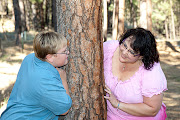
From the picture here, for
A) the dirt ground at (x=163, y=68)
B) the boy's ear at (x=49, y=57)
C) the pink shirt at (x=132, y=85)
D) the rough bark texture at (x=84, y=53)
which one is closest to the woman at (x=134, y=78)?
the pink shirt at (x=132, y=85)

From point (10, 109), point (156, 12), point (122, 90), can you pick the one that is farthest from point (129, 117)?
point (156, 12)

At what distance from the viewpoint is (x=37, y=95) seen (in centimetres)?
195

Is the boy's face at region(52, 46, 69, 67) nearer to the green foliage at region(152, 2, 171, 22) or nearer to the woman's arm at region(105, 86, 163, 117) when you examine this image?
the woman's arm at region(105, 86, 163, 117)

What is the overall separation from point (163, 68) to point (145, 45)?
11.0 meters

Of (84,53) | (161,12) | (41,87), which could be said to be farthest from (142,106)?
(161,12)

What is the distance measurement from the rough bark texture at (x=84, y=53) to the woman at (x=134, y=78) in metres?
0.23

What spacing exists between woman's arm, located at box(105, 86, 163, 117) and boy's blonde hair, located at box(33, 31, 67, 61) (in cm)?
87

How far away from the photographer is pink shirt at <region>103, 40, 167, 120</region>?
2422mm

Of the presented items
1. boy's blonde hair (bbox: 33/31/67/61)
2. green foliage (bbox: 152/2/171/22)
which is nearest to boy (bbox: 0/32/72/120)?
boy's blonde hair (bbox: 33/31/67/61)

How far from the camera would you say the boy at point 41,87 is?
1.93 meters

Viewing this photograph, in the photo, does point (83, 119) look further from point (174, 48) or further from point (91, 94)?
point (174, 48)

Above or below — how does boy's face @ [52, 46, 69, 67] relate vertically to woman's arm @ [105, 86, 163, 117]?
above

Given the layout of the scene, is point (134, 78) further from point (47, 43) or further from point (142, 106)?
point (47, 43)

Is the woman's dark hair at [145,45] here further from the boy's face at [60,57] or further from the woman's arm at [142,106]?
the boy's face at [60,57]
